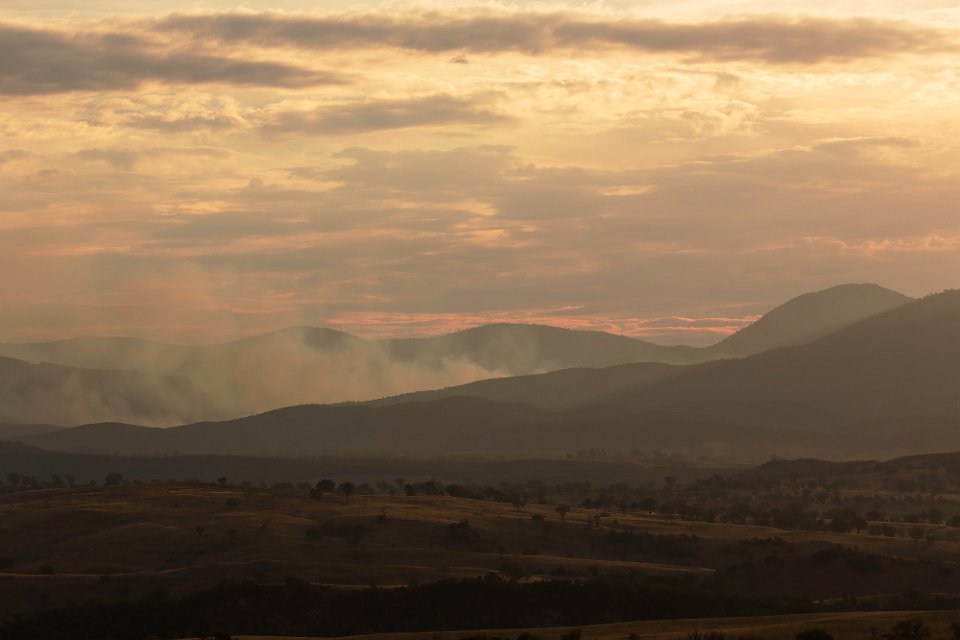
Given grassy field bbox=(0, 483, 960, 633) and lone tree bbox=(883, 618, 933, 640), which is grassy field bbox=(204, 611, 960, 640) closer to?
lone tree bbox=(883, 618, 933, 640)

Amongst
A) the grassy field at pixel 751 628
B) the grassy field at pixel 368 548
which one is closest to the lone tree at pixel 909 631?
the grassy field at pixel 751 628

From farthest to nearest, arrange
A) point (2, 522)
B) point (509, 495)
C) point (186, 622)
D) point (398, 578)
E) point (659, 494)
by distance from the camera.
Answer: point (659, 494) < point (509, 495) < point (2, 522) < point (398, 578) < point (186, 622)

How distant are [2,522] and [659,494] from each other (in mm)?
76392

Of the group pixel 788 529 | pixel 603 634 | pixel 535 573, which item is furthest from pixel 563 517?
pixel 603 634

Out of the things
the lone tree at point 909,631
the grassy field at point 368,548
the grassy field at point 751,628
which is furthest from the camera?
the grassy field at point 368,548

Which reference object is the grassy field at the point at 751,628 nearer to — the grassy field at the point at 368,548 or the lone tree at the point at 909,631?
the lone tree at the point at 909,631

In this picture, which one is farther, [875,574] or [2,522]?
[2,522]

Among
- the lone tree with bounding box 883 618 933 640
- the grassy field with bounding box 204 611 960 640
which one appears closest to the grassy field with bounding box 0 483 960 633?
the grassy field with bounding box 204 611 960 640

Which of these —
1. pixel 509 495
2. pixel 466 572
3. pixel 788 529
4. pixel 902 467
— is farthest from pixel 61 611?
pixel 902 467

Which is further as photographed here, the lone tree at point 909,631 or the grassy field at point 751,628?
the grassy field at point 751,628

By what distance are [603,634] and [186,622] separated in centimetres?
2535

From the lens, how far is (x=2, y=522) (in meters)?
121

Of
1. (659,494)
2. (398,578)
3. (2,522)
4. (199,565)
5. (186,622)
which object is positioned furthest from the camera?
(659,494)

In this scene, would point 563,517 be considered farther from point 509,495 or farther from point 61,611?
point 61,611
